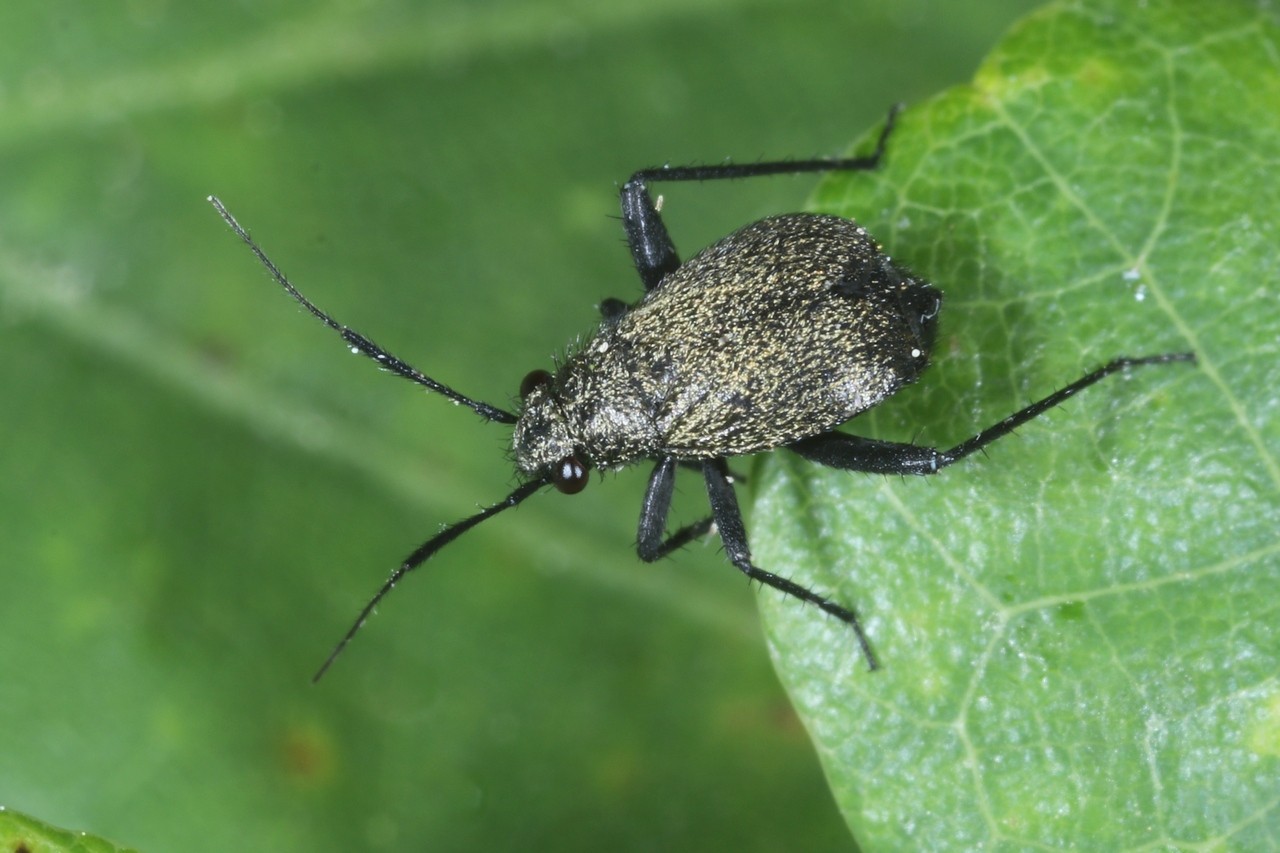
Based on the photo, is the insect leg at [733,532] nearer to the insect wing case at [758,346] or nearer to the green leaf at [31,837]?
the insect wing case at [758,346]

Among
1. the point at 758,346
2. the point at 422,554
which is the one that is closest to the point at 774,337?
the point at 758,346

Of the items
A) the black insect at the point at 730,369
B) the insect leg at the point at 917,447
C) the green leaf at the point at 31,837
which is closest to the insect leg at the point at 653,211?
the black insect at the point at 730,369

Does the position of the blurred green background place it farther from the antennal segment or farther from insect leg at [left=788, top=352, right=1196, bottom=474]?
insect leg at [left=788, top=352, right=1196, bottom=474]

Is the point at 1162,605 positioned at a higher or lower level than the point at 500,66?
lower

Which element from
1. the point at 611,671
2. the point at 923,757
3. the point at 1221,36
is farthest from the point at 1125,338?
the point at 611,671

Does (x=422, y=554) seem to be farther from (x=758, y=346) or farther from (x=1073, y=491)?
(x=1073, y=491)

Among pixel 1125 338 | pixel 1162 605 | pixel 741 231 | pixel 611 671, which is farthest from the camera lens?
pixel 611 671

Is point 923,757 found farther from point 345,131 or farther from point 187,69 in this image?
point 187,69
